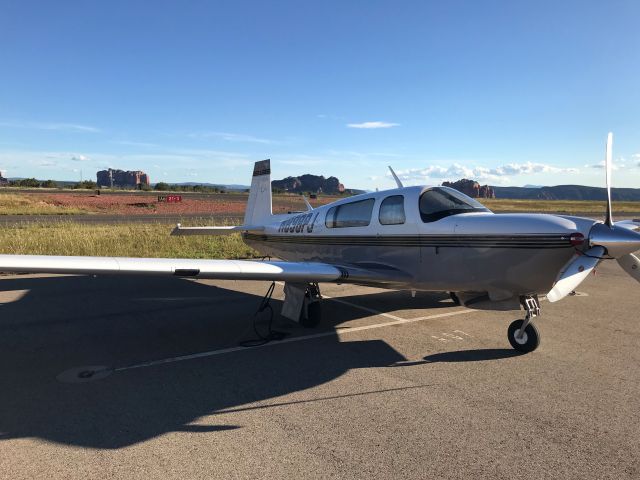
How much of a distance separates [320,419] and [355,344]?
7.70ft

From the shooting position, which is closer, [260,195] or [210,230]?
[210,230]

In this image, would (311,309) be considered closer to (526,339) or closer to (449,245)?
(449,245)

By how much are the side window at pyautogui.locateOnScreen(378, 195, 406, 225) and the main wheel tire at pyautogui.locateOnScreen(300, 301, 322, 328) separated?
1767mm

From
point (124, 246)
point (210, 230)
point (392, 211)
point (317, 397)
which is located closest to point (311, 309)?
point (392, 211)

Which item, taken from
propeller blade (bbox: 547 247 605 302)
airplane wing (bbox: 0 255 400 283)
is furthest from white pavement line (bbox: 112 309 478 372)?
propeller blade (bbox: 547 247 605 302)

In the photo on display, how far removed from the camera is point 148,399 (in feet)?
14.3

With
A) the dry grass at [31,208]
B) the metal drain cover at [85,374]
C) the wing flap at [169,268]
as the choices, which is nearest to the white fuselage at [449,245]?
the wing flap at [169,268]

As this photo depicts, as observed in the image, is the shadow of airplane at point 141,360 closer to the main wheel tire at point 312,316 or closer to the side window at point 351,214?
the main wheel tire at point 312,316

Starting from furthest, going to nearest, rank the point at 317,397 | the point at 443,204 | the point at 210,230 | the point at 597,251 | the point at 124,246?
1. the point at 124,246
2. the point at 210,230
3. the point at 443,204
4. the point at 597,251
5. the point at 317,397

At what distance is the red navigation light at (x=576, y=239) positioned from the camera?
495 cm

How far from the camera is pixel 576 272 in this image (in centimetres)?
487

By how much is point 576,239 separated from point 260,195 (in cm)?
806

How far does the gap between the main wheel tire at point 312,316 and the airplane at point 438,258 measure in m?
0.02

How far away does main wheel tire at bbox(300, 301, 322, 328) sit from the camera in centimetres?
718
